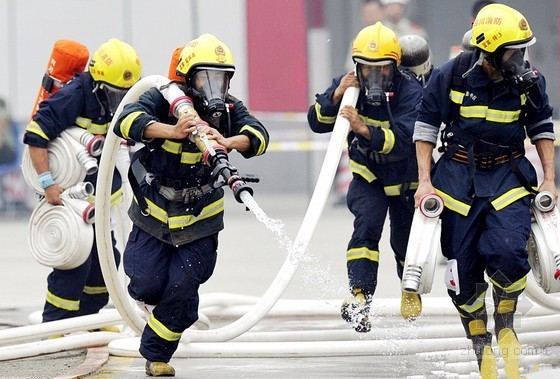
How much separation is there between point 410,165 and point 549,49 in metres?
10.3

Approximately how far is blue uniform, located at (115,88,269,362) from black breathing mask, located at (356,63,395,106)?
1042mm

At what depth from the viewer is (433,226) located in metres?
6.47

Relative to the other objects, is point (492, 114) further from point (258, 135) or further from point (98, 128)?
point (98, 128)

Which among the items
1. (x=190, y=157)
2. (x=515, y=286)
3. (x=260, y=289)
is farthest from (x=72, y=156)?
(x=260, y=289)

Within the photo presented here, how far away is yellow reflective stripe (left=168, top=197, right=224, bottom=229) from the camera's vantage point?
6.93 m

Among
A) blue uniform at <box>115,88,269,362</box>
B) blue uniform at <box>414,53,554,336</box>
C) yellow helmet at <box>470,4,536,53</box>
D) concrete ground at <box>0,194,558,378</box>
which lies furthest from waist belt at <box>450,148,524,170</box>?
blue uniform at <box>115,88,269,362</box>

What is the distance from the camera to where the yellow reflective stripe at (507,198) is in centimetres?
648

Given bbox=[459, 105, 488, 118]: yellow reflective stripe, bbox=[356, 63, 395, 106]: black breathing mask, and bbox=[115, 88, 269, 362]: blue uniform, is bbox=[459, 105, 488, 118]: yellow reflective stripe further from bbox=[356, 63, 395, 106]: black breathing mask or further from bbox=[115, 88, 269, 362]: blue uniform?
bbox=[356, 63, 395, 106]: black breathing mask

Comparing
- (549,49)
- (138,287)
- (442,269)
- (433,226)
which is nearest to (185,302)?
(138,287)

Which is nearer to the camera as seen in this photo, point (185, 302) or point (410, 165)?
point (185, 302)

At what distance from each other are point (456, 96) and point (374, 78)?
138 cm

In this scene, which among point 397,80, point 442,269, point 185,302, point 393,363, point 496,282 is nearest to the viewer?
point 496,282

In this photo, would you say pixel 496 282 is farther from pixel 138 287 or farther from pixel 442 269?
pixel 442 269

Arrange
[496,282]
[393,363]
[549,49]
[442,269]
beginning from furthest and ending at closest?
[549,49] < [442,269] < [393,363] < [496,282]
